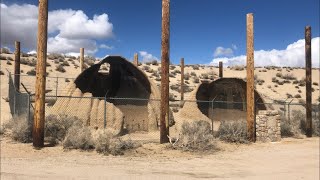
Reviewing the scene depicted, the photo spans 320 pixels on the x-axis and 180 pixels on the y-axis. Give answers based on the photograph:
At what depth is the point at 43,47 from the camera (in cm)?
1375

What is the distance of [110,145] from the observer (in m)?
13.2

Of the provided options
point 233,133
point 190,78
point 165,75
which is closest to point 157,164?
point 165,75


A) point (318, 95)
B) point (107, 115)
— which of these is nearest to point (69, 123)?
point (107, 115)

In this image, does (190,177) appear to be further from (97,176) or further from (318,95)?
(318,95)

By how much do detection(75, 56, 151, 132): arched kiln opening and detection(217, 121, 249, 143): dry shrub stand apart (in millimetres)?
4000

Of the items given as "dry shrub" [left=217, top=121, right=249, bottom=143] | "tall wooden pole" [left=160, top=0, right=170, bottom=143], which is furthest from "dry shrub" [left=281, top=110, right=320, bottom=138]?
"tall wooden pole" [left=160, top=0, right=170, bottom=143]

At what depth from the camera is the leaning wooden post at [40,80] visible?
13602 millimetres

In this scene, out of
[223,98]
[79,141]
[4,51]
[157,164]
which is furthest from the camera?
[4,51]

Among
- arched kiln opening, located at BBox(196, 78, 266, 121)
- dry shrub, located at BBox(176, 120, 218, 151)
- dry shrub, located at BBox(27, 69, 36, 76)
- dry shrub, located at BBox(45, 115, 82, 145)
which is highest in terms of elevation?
dry shrub, located at BBox(27, 69, 36, 76)

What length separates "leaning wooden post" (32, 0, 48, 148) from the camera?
13602 millimetres

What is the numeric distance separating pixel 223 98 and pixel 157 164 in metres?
14.2

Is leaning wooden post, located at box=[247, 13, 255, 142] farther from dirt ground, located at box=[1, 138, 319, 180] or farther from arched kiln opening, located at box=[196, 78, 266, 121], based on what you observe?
arched kiln opening, located at box=[196, 78, 266, 121]

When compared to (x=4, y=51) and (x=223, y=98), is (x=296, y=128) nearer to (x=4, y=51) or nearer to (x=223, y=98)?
(x=223, y=98)

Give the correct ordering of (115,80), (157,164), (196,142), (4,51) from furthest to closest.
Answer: (4,51)
(115,80)
(196,142)
(157,164)
